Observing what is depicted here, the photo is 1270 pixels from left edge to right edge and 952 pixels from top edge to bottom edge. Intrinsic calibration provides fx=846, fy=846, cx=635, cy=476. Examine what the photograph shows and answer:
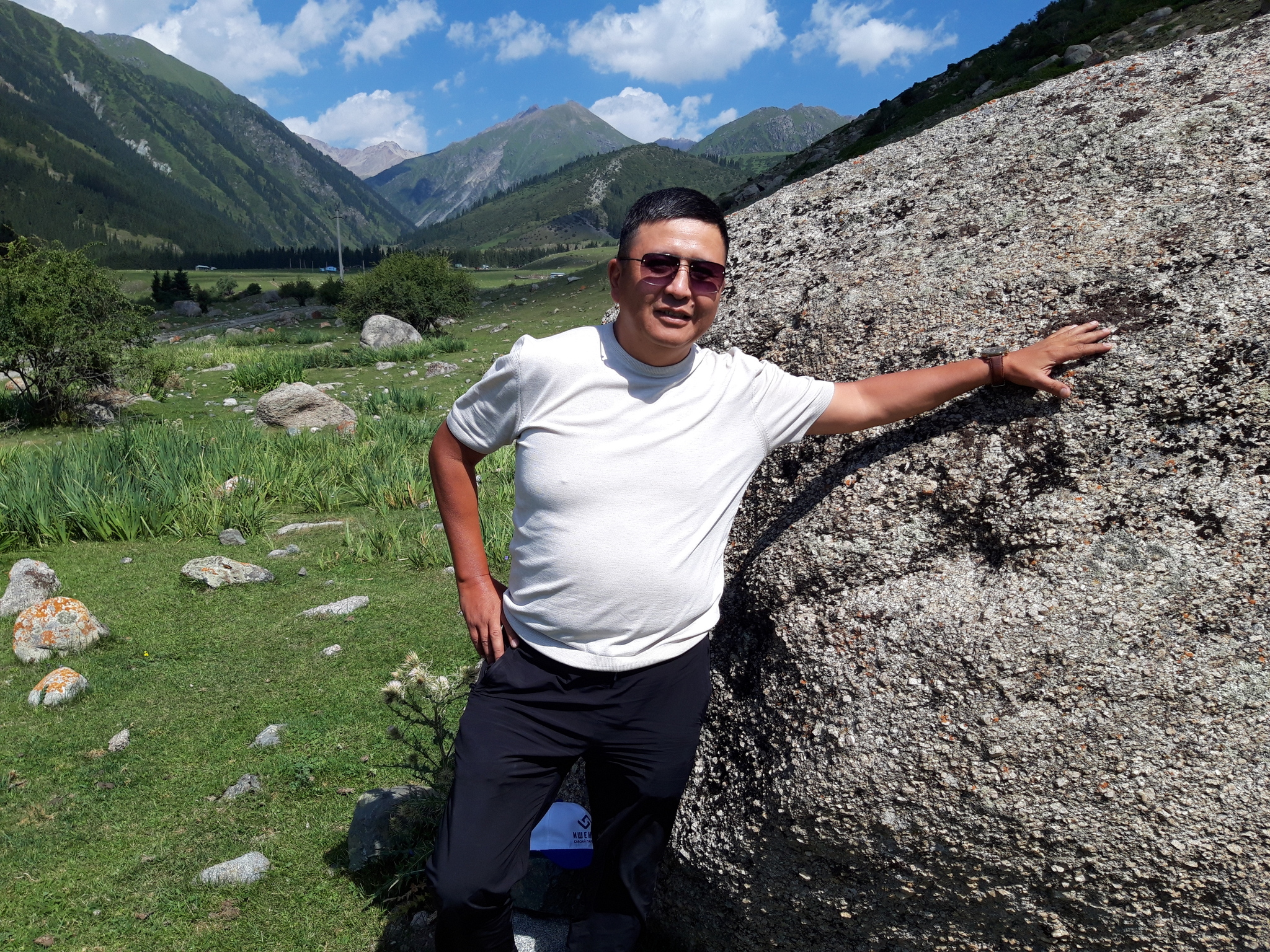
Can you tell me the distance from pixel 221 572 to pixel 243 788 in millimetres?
2878

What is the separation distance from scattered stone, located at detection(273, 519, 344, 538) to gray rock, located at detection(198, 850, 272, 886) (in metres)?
4.67

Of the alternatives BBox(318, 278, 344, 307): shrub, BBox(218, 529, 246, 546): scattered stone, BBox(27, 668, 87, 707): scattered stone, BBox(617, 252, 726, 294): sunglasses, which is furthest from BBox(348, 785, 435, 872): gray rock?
BBox(318, 278, 344, 307): shrub

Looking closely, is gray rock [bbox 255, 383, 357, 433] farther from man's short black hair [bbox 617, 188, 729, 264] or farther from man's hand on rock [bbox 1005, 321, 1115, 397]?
man's hand on rock [bbox 1005, 321, 1115, 397]

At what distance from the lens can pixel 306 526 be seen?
7648 mm

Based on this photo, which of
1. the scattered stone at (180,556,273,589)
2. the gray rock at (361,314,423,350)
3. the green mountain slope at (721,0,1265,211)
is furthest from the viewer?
the gray rock at (361,314,423,350)

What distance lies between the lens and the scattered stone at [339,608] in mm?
5743

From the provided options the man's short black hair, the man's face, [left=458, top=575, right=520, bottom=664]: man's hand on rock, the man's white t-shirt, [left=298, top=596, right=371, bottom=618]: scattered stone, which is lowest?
[left=298, top=596, right=371, bottom=618]: scattered stone

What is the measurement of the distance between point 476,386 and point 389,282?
2583 centimetres

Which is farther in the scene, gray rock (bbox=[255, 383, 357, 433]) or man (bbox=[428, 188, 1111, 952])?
gray rock (bbox=[255, 383, 357, 433])

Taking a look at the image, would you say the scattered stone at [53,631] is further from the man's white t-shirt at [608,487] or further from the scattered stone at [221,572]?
the man's white t-shirt at [608,487]

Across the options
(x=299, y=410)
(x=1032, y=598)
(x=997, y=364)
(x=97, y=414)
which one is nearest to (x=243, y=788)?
(x=1032, y=598)

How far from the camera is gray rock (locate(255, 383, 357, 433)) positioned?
1174 centimetres

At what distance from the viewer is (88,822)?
3.54m

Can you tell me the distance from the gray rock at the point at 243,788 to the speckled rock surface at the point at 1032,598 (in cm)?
210
